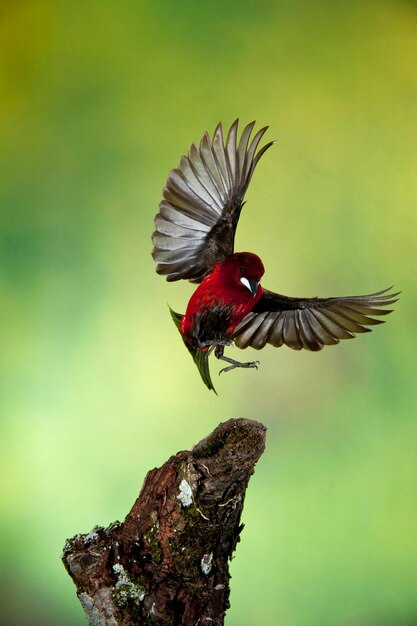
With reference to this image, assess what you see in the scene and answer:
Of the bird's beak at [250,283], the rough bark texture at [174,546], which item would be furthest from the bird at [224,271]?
the rough bark texture at [174,546]

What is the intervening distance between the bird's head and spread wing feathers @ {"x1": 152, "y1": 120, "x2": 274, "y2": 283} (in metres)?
0.05

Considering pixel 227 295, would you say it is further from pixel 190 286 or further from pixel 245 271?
pixel 190 286

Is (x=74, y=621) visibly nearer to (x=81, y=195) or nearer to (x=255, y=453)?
(x=255, y=453)

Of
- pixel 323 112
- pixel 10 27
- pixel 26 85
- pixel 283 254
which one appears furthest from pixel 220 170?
pixel 10 27

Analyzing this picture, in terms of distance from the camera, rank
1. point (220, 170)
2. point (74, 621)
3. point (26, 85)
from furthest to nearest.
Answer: point (26, 85), point (74, 621), point (220, 170)

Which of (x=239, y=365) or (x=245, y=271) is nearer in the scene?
(x=245, y=271)

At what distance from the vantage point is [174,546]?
3.90ft

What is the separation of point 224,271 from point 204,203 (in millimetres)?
148

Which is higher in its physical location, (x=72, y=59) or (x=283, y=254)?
(x=72, y=59)

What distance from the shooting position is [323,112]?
1.96 m

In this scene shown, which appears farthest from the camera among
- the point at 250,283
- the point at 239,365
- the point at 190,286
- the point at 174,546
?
the point at 190,286

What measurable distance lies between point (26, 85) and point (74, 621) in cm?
140

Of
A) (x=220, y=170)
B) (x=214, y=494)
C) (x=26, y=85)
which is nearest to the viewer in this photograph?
(x=214, y=494)

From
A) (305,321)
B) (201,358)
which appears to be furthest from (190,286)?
(305,321)
